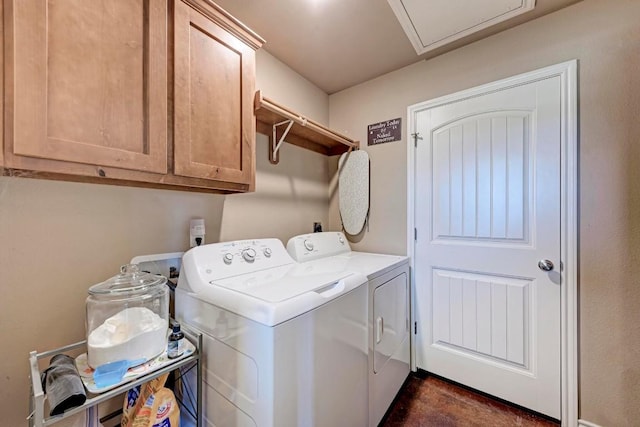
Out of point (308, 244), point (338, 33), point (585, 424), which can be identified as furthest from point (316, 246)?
point (585, 424)

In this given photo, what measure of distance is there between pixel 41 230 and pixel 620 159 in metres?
2.64

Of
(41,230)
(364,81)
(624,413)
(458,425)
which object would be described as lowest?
(458,425)

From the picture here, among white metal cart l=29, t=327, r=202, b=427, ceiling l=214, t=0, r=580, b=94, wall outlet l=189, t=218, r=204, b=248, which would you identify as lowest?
white metal cart l=29, t=327, r=202, b=427

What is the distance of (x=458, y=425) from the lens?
1516mm

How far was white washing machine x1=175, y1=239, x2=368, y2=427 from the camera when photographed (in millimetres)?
858

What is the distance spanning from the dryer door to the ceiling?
1.58 meters

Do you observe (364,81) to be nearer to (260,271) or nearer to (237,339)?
(260,271)

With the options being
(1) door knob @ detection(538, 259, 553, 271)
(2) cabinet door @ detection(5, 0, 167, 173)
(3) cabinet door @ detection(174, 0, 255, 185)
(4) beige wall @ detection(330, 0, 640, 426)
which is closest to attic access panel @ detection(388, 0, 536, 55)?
(4) beige wall @ detection(330, 0, 640, 426)

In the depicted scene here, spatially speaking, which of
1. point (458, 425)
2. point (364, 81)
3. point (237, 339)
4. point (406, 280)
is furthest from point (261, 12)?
point (458, 425)

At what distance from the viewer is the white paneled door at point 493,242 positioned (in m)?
1.53

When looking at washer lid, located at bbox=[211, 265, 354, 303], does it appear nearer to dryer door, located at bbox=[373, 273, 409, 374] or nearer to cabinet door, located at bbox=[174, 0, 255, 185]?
dryer door, located at bbox=[373, 273, 409, 374]

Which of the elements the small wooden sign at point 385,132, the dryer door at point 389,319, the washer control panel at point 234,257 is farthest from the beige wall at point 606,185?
the washer control panel at point 234,257

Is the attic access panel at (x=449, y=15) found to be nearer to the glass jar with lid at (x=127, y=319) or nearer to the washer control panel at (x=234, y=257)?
the washer control panel at (x=234, y=257)

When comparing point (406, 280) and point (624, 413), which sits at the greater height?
point (406, 280)
